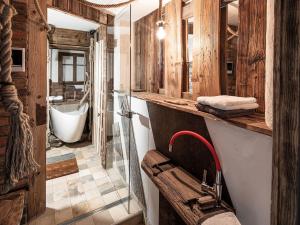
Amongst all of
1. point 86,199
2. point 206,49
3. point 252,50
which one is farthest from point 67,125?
point 252,50

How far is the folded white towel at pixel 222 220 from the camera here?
100 cm

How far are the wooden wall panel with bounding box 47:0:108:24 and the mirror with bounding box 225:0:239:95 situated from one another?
175 centimetres

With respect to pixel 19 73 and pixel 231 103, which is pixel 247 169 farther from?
pixel 19 73

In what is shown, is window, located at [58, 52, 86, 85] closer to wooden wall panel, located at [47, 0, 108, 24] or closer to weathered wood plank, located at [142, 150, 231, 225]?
wooden wall panel, located at [47, 0, 108, 24]

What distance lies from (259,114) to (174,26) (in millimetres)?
1204

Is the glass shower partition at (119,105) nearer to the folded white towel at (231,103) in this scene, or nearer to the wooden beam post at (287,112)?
the folded white towel at (231,103)

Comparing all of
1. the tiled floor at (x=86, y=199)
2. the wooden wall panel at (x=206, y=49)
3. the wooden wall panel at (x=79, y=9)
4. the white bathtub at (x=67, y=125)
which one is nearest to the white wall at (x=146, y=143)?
the tiled floor at (x=86, y=199)

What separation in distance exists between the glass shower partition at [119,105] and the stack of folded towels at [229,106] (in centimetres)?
132

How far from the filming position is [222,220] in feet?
3.32

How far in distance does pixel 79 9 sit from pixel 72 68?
2.92 metres

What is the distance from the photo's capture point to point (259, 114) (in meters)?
1.17

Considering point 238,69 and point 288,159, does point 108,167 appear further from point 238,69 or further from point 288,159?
point 288,159

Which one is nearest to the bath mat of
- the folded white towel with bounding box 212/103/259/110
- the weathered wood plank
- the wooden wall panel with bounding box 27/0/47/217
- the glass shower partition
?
the glass shower partition

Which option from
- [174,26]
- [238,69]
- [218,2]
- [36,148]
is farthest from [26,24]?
[238,69]
